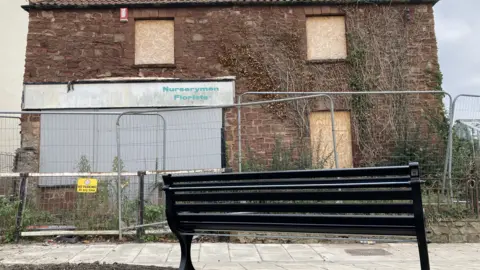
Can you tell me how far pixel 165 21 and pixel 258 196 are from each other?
11699 mm

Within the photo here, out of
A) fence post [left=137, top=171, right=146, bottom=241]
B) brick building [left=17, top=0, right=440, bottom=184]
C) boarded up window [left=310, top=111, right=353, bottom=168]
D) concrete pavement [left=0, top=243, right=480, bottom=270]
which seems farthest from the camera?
brick building [left=17, top=0, right=440, bottom=184]

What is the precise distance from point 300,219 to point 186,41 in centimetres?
1136

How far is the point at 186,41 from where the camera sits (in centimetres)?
1374

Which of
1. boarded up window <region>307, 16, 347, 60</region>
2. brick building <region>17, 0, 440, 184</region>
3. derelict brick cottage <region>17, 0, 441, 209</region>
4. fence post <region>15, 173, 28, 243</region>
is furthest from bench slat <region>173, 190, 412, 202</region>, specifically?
boarded up window <region>307, 16, 347, 60</region>

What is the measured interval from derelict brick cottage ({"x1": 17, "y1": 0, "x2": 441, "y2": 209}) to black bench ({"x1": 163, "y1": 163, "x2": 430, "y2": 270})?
29.8 ft

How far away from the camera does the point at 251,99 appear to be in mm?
13391

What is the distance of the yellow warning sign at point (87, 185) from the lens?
7.65 metres

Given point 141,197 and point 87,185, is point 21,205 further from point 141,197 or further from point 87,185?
point 141,197

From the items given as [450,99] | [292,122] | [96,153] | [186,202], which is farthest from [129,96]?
[186,202]

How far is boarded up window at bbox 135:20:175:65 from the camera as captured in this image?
1377cm

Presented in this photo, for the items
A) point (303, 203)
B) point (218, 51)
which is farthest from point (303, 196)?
point (218, 51)

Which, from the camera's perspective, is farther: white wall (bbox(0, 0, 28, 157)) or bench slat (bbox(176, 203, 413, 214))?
white wall (bbox(0, 0, 28, 157))

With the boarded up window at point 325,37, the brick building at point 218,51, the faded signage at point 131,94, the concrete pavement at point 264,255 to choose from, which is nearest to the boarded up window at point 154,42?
the brick building at point 218,51

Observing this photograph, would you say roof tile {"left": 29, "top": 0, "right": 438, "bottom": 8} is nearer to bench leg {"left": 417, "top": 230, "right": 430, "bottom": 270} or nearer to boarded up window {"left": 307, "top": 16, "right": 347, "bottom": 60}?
boarded up window {"left": 307, "top": 16, "right": 347, "bottom": 60}
